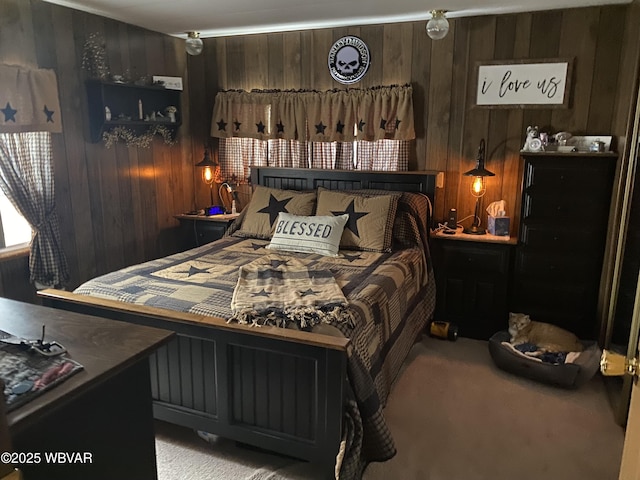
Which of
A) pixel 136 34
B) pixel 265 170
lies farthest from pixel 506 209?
pixel 136 34

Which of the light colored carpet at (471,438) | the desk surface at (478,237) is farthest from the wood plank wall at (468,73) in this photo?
the light colored carpet at (471,438)

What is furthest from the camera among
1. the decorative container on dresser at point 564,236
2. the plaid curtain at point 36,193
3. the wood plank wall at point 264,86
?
the wood plank wall at point 264,86

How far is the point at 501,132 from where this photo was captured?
3.62m

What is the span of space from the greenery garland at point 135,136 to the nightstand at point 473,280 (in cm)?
233

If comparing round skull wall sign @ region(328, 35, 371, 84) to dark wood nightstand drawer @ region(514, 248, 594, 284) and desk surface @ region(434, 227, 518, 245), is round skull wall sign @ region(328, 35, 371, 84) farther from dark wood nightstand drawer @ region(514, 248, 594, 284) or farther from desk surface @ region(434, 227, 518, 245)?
dark wood nightstand drawer @ region(514, 248, 594, 284)

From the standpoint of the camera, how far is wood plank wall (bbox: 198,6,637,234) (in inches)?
130

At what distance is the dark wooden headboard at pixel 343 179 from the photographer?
147 inches

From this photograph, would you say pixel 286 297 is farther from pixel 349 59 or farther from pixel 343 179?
pixel 349 59

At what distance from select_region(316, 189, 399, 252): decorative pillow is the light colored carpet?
2.85 feet

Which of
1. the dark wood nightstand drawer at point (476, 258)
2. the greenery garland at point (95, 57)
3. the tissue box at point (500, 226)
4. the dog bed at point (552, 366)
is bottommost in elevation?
the dog bed at point (552, 366)

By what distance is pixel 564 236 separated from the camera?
10.7 feet

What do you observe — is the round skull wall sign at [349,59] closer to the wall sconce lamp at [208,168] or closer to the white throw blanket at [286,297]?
the wall sconce lamp at [208,168]

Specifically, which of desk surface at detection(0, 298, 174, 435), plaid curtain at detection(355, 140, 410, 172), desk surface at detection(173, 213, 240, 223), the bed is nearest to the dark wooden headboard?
plaid curtain at detection(355, 140, 410, 172)

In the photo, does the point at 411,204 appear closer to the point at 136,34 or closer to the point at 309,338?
the point at 309,338
